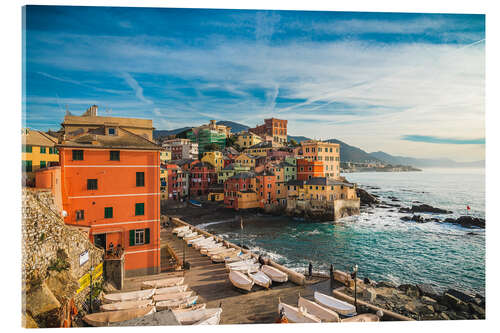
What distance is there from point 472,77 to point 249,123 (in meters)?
7.87

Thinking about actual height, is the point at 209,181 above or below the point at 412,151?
below

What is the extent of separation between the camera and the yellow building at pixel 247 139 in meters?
40.4

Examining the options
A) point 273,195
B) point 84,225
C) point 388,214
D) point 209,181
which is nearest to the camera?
point 84,225

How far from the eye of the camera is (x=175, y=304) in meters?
5.10

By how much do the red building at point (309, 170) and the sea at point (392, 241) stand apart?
5.48 meters

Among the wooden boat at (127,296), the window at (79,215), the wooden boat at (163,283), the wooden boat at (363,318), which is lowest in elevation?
the wooden boat at (363,318)

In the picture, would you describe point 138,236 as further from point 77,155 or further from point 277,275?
point 277,275

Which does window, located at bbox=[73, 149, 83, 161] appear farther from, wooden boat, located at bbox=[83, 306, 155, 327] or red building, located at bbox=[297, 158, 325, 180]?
red building, located at bbox=[297, 158, 325, 180]

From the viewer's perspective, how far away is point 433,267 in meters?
11.1

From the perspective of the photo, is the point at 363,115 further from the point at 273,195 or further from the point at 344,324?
the point at 273,195

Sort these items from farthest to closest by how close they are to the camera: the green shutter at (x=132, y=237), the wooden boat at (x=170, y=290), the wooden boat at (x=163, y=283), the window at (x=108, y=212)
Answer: the green shutter at (x=132, y=237)
the window at (x=108, y=212)
the wooden boat at (x=163, y=283)
the wooden boat at (x=170, y=290)

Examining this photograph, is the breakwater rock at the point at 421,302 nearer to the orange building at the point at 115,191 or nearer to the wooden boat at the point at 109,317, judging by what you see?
the wooden boat at the point at 109,317

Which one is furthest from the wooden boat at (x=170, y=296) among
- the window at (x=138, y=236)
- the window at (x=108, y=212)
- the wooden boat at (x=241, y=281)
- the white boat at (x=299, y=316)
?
the window at (x=108, y=212)

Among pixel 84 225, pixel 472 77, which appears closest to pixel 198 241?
pixel 84 225
